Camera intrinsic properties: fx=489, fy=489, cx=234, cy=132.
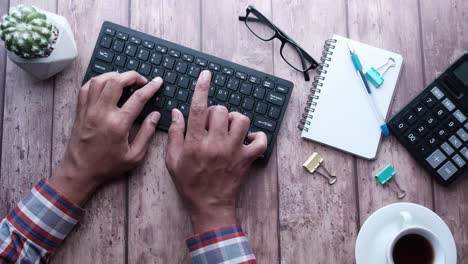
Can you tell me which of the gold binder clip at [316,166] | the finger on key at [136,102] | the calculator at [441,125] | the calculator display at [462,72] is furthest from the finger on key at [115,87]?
the calculator display at [462,72]

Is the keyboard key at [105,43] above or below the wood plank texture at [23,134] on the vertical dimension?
above

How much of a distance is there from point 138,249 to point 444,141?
563 mm

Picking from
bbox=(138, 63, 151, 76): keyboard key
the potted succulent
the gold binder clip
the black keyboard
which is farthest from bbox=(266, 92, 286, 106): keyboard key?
the potted succulent

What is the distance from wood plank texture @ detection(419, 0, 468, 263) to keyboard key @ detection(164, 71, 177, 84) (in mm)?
458

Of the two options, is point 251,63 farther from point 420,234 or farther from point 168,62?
point 420,234

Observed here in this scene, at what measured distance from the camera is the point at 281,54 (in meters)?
0.90

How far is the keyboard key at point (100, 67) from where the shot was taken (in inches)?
33.7

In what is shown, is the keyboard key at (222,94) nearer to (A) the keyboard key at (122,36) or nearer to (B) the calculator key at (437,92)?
(A) the keyboard key at (122,36)

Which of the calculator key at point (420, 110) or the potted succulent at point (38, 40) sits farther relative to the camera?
the calculator key at point (420, 110)

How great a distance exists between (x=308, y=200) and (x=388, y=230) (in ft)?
0.46

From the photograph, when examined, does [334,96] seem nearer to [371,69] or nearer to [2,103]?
[371,69]

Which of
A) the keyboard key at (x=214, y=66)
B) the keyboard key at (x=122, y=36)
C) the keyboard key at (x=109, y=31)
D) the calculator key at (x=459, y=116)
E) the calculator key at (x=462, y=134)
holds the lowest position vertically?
the keyboard key at (x=109, y=31)

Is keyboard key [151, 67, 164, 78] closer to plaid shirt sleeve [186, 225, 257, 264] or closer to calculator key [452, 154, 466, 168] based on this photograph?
plaid shirt sleeve [186, 225, 257, 264]

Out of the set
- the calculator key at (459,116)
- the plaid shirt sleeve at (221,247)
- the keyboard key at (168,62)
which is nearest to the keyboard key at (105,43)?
the keyboard key at (168,62)
